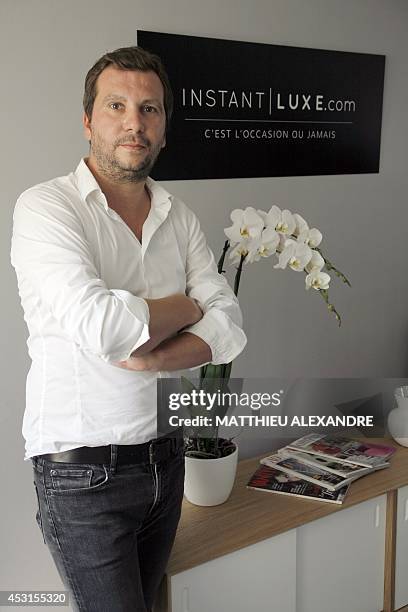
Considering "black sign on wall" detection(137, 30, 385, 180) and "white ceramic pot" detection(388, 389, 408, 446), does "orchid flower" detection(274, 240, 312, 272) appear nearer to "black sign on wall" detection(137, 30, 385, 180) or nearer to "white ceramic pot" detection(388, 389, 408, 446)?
"black sign on wall" detection(137, 30, 385, 180)

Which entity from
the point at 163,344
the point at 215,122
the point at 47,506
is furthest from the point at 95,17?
the point at 47,506

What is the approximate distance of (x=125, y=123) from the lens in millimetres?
1679

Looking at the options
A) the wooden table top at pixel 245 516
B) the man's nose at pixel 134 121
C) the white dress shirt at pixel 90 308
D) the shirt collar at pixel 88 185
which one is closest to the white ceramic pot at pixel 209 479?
the wooden table top at pixel 245 516

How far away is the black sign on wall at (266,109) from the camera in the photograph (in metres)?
2.54

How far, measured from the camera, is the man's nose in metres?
1.67

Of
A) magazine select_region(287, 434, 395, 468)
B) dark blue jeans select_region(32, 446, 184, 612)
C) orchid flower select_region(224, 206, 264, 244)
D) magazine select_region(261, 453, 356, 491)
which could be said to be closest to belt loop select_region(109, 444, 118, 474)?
dark blue jeans select_region(32, 446, 184, 612)

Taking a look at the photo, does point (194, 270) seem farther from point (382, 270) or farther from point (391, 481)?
point (382, 270)

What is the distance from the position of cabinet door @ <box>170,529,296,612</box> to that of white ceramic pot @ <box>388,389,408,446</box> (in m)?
0.76

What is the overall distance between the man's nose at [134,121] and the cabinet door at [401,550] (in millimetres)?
1654

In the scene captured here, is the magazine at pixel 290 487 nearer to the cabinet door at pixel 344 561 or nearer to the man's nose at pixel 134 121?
the cabinet door at pixel 344 561

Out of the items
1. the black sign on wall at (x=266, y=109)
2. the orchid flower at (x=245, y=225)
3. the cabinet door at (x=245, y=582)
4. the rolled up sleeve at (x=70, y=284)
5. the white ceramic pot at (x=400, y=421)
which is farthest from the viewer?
the white ceramic pot at (x=400, y=421)

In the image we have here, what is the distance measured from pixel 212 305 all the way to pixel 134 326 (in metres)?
0.34

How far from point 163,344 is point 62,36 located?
1108 millimetres

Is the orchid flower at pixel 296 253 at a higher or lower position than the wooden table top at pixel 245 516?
higher
